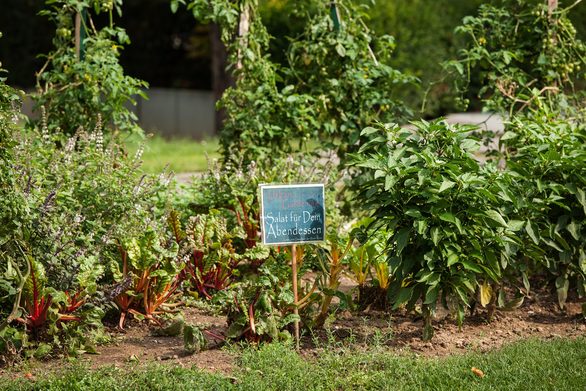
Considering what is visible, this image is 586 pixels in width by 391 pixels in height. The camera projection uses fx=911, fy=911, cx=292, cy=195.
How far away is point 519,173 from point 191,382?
2353 mm

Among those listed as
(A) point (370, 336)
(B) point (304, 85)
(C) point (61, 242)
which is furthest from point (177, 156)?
(A) point (370, 336)

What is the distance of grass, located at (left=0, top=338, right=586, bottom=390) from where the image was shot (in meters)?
4.22

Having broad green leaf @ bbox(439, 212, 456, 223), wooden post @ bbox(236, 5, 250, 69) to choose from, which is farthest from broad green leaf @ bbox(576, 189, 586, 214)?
wooden post @ bbox(236, 5, 250, 69)

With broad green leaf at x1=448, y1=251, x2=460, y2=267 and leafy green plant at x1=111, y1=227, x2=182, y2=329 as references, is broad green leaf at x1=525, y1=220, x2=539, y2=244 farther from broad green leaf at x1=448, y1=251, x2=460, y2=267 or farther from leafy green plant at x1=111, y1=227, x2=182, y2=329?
leafy green plant at x1=111, y1=227, x2=182, y2=329

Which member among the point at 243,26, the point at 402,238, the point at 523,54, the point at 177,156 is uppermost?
the point at 243,26

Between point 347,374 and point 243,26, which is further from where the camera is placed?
point 243,26

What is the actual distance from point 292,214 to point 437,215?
77cm

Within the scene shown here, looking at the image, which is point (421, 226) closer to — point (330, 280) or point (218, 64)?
point (330, 280)

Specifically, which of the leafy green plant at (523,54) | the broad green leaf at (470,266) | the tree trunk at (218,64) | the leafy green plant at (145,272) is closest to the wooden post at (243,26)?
the leafy green plant at (523,54)

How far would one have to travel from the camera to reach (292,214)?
4891mm

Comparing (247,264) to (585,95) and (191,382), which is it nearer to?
(191,382)

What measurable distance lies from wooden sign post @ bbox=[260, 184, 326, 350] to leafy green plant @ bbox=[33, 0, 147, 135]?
221cm

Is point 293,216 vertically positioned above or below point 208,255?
above

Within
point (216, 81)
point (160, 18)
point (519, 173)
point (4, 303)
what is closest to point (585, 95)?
point (519, 173)
